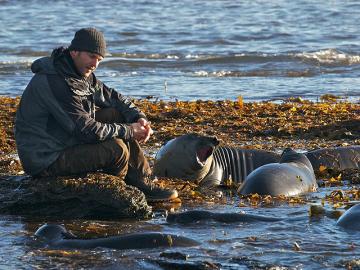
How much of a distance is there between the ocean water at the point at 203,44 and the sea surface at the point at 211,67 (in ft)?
0.11

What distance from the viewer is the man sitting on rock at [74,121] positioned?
7.54 m

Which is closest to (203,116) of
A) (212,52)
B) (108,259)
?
(108,259)

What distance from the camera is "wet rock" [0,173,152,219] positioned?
301 inches

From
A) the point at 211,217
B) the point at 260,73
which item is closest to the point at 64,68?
the point at 211,217

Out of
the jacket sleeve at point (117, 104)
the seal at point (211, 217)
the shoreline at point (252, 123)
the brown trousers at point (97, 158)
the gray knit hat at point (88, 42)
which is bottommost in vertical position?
the shoreline at point (252, 123)

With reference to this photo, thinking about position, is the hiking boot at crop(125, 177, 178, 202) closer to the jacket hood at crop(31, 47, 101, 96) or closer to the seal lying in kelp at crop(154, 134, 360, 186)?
the jacket hood at crop(31, 47, 101, 96)

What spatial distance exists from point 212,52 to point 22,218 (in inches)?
637

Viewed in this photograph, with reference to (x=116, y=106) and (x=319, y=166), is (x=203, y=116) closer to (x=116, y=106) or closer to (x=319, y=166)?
(x=319, y=166)

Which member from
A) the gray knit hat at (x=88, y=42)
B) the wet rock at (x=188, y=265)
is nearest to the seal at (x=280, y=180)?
the gray knit hat at (x=88, y=42)

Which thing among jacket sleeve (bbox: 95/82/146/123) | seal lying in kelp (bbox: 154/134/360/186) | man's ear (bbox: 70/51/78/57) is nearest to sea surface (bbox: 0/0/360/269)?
jacket sleeve (bbox: 95/82/146/123)

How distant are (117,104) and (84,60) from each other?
2.37ft

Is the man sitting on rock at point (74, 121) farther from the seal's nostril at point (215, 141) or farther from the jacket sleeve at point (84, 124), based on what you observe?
the seal's nostril at point (215, 141)

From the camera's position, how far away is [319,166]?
390 inches

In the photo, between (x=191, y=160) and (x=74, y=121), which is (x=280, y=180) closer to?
(x=191, y=160)
